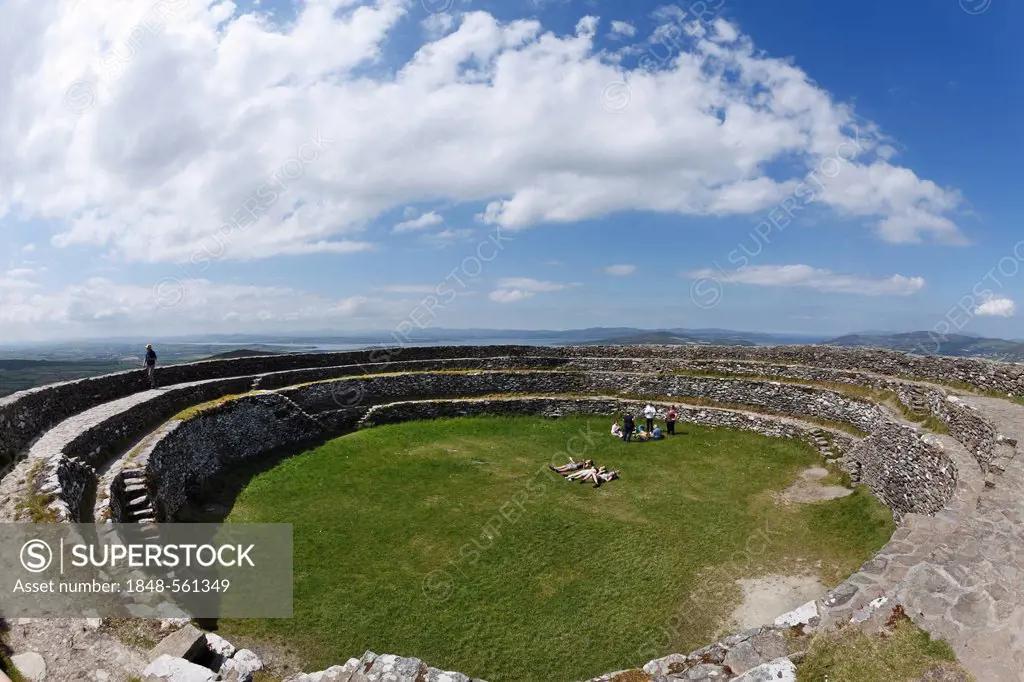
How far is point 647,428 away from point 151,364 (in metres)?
20.0

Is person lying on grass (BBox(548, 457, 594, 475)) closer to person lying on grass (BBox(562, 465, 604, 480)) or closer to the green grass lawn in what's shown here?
person lying on grass (BBox(562, 465, 604, 480))

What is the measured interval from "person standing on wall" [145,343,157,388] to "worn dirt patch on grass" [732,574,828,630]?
20745 millimetres

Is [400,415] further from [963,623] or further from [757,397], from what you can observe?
[963,623]

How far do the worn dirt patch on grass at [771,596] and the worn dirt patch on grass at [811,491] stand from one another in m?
4.77

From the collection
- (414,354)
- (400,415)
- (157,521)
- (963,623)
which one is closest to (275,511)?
(157,521)

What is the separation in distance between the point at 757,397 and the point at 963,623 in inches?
803

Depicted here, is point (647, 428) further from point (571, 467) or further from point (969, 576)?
point (969, 576)

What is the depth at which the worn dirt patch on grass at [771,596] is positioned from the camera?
447 inches

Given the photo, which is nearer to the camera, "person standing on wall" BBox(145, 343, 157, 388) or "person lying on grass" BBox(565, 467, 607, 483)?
"person lying on grass" BBox(565, 467, 607, 483)

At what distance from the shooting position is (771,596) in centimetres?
1208

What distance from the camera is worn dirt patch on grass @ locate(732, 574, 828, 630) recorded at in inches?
447

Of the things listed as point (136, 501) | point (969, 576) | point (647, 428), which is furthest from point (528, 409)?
point (969, 576)

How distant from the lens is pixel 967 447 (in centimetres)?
1525

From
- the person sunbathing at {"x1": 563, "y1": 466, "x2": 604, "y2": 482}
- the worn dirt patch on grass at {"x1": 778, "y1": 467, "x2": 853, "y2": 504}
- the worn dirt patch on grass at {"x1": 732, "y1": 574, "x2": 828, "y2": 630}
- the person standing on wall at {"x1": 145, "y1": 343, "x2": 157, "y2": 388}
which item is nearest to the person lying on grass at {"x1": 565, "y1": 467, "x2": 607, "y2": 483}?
the person sunbathing at {"x1": 563, "y1": 466, "x2": 604, "y2": 482}
